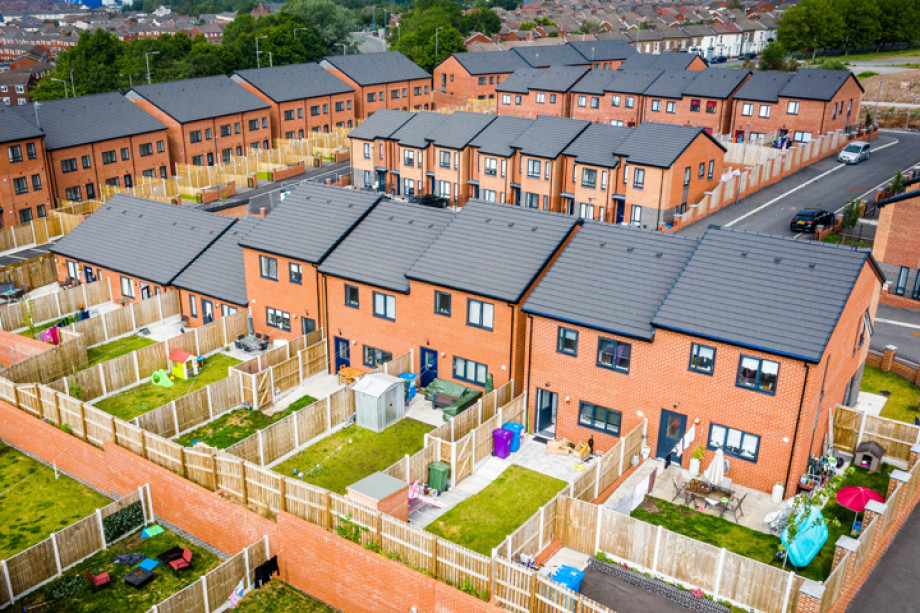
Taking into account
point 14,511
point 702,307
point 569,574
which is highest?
point 702,307

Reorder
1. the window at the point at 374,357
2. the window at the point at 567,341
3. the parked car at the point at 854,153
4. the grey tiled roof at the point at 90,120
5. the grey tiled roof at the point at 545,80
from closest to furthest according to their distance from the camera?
the window at the point at 567,341 < the window at the point at 374,357 < the grey tiled roof at the point at 90,120 < the parked car at the point at 854,153 < the grey tiled roof at the point at 545,80

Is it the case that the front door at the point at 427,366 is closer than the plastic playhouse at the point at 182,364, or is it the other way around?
the front door at the point at 427,366

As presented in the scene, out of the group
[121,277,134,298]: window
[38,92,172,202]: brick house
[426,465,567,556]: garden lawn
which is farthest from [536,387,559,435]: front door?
[38,92,172,202]: brick house

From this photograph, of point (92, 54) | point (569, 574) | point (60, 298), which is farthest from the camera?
point (92, 54)

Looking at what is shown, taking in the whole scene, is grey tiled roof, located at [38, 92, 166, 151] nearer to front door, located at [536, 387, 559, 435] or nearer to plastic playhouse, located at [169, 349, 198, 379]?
plastic playhouse, located at [169, 349, 198, 379]

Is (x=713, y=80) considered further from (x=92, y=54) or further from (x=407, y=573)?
(x=92, y=54)

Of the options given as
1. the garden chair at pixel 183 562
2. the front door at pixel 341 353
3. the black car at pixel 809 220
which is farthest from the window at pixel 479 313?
the black car at pixel 809 220

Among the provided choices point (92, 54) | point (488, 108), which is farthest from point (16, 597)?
point (92, 54)

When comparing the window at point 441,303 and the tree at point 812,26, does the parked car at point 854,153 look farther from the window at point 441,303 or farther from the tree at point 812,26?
the tree at point 812,26
